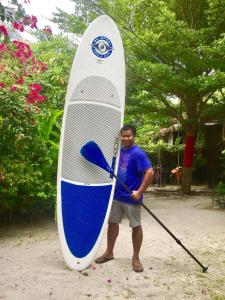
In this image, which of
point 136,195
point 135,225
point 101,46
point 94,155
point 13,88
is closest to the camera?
point 136,195

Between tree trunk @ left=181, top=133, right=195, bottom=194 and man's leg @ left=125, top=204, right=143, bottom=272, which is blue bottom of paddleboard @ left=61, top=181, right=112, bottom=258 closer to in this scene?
man's leg @ left=125, top=204, right=143, bottom=272

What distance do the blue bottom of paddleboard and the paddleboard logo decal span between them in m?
1.47

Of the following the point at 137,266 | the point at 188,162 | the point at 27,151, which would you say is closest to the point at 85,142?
the point at 137,266

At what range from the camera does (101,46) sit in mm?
4004

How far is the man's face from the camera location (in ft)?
11.8

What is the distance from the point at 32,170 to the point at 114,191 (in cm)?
174

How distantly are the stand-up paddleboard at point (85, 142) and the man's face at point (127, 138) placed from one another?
0.86ft

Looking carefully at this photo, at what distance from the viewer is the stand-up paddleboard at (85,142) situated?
3709mm

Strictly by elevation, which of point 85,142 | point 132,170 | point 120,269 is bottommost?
point 120,269

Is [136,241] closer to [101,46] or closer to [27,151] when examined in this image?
[101,46]

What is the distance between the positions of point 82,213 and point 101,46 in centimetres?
184

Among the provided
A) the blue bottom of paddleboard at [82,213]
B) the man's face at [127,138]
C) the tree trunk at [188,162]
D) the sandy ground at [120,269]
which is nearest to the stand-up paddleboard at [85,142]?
the blue bottom of paddleboard at [82,213]

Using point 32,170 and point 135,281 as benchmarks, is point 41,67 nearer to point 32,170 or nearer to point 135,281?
point 32,170

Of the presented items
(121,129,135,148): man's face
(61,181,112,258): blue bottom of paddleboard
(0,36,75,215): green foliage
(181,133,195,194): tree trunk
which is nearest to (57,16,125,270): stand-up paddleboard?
(61,181,112,258): blue bottom of paddleboard
